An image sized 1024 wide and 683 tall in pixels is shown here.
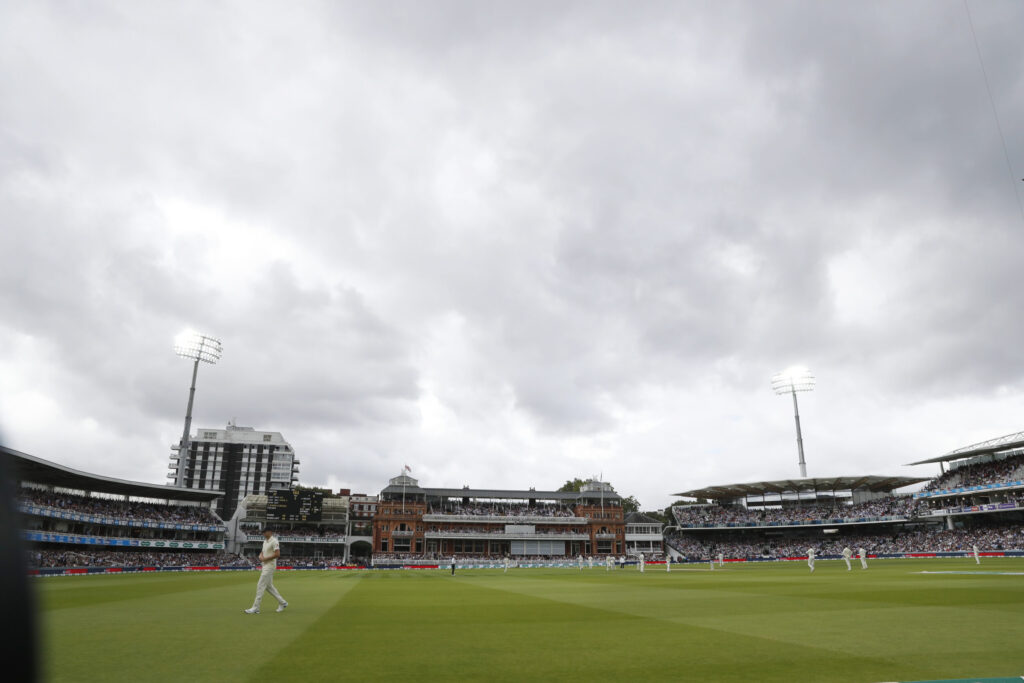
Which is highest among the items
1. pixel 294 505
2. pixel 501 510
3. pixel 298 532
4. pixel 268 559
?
pixel 294 505

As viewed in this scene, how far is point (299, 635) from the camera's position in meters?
11.6

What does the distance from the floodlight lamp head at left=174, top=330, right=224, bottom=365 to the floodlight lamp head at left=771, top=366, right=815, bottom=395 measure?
272ft

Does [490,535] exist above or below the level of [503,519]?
below

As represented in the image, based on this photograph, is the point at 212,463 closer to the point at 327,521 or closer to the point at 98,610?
the point at 327,521

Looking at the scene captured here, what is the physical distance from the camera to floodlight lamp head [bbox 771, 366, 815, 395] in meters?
97.1

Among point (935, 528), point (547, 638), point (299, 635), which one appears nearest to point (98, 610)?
point (299, 635)

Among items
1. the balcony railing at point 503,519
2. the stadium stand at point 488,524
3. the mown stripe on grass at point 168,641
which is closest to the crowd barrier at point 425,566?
the stadium stand at point 488,524

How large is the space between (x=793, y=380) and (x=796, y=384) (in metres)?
0.76

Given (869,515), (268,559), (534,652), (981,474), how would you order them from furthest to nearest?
(869,515), (981,474), (268,559), (534,652)

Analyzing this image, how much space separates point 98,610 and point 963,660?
67.0 ft

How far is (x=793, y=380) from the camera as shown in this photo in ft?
321

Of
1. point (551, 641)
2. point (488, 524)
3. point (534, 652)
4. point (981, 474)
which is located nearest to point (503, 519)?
point (488, 524)

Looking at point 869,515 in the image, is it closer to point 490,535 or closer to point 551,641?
point 490,535

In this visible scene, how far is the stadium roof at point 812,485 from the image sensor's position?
9362 cm
